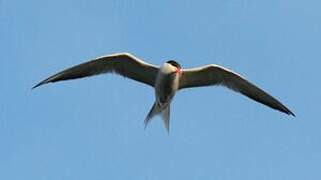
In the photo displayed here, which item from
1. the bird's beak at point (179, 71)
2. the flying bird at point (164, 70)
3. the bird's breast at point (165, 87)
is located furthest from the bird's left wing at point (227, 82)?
the bird's breast at point (165, 87)

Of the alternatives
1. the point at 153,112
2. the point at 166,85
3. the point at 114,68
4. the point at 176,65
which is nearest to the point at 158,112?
the point at 153,112

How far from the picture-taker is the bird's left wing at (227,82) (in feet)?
63.2

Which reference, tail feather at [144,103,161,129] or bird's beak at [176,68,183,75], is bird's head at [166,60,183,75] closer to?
bird's beak at [176,68,183,75]

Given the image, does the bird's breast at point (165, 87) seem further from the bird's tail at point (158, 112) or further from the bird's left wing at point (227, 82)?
the bird's left wing at point (227, 82)

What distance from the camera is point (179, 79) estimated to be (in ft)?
61.9

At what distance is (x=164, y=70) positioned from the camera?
18359mm

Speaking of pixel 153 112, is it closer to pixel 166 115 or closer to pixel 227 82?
pixel 166 115

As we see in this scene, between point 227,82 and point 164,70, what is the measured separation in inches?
73.9

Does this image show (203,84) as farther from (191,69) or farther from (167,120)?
(167,120)

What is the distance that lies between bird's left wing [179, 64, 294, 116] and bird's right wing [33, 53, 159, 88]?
2.68 ft

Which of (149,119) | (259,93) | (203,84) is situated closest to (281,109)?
(259,93)

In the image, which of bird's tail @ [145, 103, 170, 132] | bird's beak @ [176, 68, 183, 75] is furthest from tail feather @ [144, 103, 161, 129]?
bird's beak @ [176, 68, 183, 75]

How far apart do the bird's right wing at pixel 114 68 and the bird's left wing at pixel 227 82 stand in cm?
82

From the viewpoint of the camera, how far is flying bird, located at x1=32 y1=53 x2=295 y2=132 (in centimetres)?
1898
